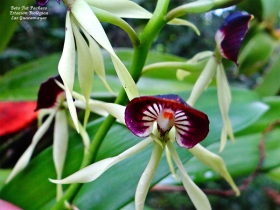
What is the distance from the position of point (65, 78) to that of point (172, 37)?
124 cm

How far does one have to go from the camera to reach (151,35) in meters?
0.42

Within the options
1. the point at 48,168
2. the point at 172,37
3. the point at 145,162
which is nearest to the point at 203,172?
the point at 145,162

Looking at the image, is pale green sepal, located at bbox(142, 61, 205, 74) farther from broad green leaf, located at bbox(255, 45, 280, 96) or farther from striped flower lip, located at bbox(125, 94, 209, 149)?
broad green leaf, located at bbox(255, 45, 280, 96)

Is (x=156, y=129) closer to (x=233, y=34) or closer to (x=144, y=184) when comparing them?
(x=144, y=184)

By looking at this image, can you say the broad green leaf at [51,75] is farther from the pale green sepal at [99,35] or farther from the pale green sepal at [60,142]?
the pale green sepal at [99,35]

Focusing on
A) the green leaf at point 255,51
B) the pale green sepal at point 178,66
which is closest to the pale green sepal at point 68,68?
the pale green sepal at point 178,66

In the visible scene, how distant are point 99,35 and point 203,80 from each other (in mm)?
194

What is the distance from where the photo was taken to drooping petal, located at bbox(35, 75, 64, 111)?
1.79ft

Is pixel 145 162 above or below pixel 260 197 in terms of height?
above

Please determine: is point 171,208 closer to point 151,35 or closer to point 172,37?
point 172,37

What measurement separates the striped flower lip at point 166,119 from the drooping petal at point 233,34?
0.53 feet

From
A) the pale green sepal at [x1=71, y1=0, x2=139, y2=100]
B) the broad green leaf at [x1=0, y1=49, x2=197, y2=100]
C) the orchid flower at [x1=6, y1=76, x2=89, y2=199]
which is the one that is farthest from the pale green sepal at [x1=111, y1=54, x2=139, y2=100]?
the broad green leaf at [x1=0, y1=49, x2=197, y2=100]

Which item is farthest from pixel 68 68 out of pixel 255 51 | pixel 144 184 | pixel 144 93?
pixel 255 51

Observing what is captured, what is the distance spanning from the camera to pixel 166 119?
38cm
